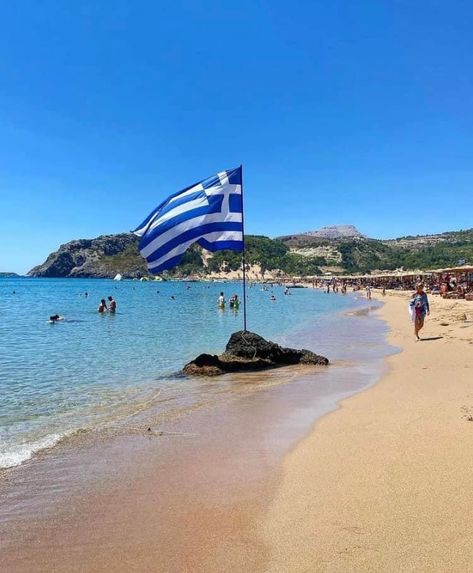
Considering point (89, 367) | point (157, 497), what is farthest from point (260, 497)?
point (89, 367)

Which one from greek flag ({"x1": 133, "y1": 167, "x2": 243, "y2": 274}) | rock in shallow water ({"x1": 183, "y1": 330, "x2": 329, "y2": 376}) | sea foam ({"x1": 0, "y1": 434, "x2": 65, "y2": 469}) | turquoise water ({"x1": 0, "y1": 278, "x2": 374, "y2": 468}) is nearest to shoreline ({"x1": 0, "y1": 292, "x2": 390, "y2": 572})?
sea foam ({"x1": 0, "y1": 434, "x2": 65, "y2": 469})

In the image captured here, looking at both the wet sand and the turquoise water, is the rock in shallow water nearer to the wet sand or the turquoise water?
the turquoise water

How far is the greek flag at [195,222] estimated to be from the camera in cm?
1166

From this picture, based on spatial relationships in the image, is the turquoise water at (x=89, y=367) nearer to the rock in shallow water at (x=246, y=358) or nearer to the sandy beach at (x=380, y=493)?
the rock in shallow water at (x=246, y=358)

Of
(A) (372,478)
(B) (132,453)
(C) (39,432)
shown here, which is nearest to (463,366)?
(A) (372,478)

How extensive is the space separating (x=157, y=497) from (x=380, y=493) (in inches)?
84.6

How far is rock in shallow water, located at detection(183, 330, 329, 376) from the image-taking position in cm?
1218

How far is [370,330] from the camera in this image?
79.0 ft

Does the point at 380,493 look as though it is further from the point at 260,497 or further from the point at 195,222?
the point at 195,222

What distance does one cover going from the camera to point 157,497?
15.5 ft

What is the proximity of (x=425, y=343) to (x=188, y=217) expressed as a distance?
9943 mm

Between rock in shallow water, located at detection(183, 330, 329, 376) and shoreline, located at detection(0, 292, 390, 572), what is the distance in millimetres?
4247

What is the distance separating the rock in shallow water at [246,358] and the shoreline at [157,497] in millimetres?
4247

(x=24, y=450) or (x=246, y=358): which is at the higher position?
(x=246, y=358)
